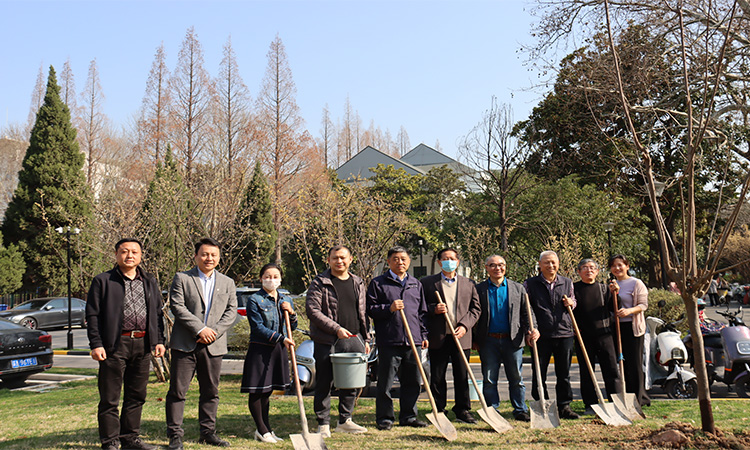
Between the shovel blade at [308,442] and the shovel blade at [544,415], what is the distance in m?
2.10

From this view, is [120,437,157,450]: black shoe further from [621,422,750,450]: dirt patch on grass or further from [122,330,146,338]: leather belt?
[621,422,750,450]: dirt patch on grass

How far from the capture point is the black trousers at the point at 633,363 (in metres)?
6.73

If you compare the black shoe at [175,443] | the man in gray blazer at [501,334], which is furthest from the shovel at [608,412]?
the black shoe at [175,443]

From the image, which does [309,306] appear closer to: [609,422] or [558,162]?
[609,422]

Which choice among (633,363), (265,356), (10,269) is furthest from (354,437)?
(10,269)

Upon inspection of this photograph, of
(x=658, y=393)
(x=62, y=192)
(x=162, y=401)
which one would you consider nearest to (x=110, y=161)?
(x=62, y=192)

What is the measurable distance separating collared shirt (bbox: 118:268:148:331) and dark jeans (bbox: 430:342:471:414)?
297 centimetres

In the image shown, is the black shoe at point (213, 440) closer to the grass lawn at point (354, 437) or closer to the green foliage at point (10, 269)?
the grass lawn at point (354, 437)

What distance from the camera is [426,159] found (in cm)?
6031

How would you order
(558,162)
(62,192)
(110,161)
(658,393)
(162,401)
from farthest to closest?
(110,161), (62,192), (558,162), (658,393), (162,401)

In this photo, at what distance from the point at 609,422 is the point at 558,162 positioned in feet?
64.8

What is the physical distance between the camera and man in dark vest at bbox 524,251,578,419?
21.4ft

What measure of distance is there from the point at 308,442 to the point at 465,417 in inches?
76.3

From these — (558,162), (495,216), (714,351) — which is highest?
(558,162)
